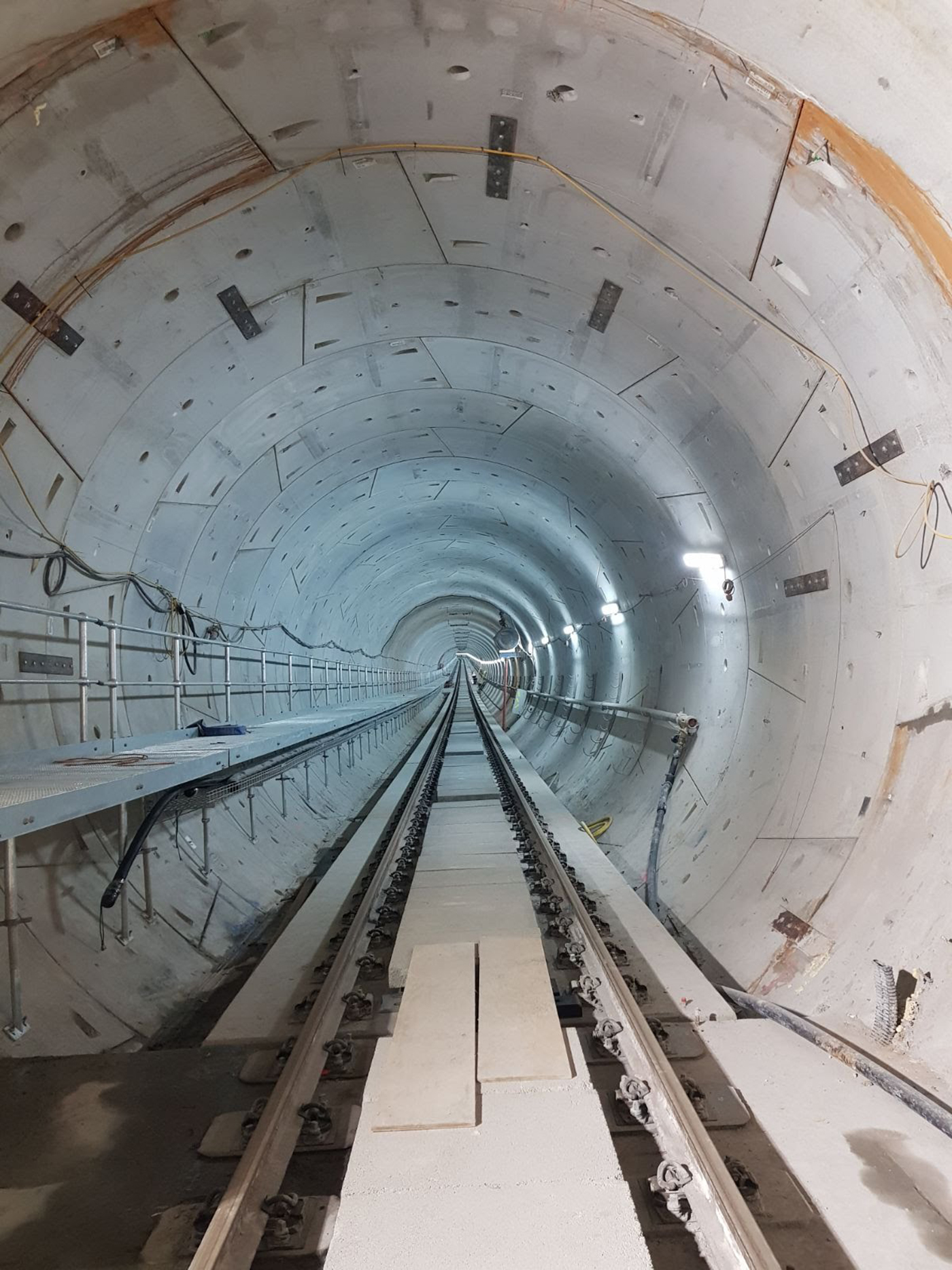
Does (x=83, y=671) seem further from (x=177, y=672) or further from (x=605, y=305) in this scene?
(x=605, y=305)

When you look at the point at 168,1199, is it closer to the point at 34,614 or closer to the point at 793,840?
the point at 34,614

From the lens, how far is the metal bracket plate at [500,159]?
417cm

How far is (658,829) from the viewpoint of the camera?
790 centimetres

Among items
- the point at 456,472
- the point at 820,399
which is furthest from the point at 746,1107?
the point at 456,472

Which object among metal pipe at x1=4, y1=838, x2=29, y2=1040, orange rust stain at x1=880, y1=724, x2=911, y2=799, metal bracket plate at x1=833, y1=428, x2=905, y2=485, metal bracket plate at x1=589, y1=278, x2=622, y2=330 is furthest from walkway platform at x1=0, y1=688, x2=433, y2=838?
metal bracket plate at x1=833, y1=428, x2=905, y2=485

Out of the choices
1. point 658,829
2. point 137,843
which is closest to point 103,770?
point 137,843

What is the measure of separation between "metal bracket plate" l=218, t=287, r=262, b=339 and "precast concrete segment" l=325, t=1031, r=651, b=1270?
498 centimetres

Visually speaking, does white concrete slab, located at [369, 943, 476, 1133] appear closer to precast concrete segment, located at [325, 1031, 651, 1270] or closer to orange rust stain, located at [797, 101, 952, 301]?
precast concrete segment, located at [325, 1031, 651, 1270]

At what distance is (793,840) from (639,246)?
3.88 metres

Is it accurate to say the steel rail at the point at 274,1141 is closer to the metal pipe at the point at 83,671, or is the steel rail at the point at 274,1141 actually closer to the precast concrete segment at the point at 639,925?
the precast concrete segment at the point at 639,925

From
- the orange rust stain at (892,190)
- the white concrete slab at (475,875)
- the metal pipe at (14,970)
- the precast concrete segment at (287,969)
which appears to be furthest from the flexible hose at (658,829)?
the orange rust stain at (892,190)

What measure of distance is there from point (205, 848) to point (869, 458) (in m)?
5.94

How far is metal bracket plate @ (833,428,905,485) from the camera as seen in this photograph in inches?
157

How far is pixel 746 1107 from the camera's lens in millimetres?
3473
